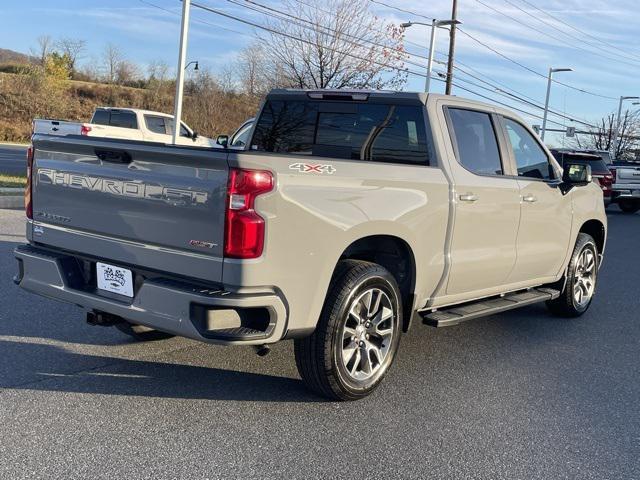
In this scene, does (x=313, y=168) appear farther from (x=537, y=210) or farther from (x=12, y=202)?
(x=12, y=202)

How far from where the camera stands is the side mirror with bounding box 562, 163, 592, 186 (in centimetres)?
603

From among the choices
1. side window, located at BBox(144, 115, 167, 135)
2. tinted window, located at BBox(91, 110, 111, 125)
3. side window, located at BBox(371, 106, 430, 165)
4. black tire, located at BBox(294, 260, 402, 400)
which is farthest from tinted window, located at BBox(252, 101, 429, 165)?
tinted window, located at BBox(91, 110, 111, 125)

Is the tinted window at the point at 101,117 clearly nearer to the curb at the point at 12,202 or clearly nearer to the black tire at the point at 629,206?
the curb at the point at 12,202

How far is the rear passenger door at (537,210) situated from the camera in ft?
18.1

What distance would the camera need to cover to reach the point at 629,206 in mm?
22594

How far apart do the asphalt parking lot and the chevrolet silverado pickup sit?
387mm

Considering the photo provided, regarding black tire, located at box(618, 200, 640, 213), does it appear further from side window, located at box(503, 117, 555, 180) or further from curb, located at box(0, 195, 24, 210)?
curb, located at box(0, 195, 24, 210)

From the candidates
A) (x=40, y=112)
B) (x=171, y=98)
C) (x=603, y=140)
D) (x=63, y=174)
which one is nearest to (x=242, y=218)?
(x=63, y=174)

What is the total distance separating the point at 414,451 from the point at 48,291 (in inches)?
95.7

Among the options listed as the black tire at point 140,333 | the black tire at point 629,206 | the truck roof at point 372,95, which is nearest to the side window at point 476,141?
the truck roof at point 372,95

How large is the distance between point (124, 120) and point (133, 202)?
17.9m

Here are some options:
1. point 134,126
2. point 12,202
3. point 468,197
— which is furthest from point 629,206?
point 468,197

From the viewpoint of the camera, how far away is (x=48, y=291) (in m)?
4.14

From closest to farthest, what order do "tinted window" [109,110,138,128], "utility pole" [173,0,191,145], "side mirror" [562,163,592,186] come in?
"side mirror" [562,163,592,186] → "utility pole" [173,0,191,145] → "tinted window" [109,110,138,128]
